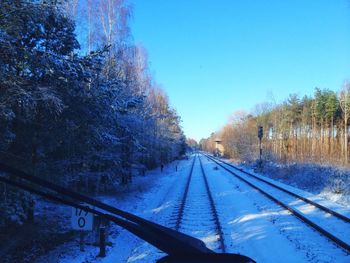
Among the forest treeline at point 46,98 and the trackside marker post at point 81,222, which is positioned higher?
the forest treeline at point 46,98

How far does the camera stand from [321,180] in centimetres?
2305

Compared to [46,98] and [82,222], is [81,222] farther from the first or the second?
[46,98]

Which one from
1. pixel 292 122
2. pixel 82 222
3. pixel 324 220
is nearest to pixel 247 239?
pixel 324 220

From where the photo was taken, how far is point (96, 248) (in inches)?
364

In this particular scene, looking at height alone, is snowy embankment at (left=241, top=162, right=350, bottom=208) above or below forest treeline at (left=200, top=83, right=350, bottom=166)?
below

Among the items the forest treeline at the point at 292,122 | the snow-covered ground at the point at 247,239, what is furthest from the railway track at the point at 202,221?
the forest treeline at the point at 292,122

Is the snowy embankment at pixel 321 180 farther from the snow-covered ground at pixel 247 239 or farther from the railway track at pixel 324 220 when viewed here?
the snow-covered ground at pixel 247 239

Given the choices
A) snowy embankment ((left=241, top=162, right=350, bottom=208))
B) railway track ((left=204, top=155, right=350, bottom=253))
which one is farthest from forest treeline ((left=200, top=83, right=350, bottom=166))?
railway track ((left=204, top=155, right=350, bottom=253))

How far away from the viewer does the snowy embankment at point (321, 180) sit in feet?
62.0

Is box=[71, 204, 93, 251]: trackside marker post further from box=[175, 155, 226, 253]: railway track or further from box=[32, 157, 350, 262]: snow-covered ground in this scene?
box=[175, 155, 226, 253]: railway track

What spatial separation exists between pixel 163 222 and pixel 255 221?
2920 mm

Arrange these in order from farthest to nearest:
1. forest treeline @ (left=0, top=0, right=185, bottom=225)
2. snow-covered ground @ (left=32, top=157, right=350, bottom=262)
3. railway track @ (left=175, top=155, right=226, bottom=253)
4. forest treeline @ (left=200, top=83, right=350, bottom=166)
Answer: forest treeline @ (left=200, top=83, right=350, bottom=166)
railway track @ (left=175, top=155, right=226, bottom=253)
snow-covered ground @ (left=32, top=157, right=350, bottom=262)
forest treeline @ (left=0, top=0, right=185, bottom=225)

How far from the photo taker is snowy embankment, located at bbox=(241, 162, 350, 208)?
18894mm

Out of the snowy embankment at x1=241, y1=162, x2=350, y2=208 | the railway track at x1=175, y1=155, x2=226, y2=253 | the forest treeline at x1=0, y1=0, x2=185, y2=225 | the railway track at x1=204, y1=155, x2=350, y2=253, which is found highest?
the forest treeline at x1=0, y1=0, x2=185, y2=225
